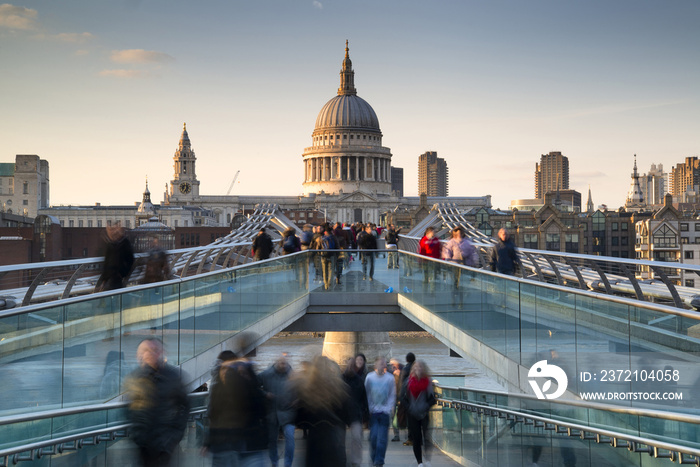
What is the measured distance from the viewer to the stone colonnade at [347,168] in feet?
543

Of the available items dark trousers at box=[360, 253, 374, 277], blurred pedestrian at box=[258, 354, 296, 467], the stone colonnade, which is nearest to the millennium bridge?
blurred pedestrian at box=[258, 354, 296, 467]

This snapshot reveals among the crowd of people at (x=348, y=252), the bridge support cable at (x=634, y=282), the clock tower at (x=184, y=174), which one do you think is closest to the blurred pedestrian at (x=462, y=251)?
the crowd of people at (x=348, y=252)

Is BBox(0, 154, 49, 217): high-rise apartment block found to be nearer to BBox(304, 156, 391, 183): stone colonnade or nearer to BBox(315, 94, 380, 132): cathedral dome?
BBox(304, 156, 391, 183): stone colonnade

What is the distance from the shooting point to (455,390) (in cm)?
1338

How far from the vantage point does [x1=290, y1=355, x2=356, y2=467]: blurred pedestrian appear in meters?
6.32

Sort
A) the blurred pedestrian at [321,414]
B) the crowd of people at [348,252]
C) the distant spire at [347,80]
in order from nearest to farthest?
the blurred pedestrian at [321,414]
the crowd of people at [348,252]
the distant spire at [347,80]

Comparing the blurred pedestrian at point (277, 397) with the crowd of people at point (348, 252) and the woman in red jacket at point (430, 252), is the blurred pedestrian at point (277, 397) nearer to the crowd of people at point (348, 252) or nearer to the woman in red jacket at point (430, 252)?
the crowd of people at point (348, 252)

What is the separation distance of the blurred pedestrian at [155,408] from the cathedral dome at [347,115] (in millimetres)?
161111

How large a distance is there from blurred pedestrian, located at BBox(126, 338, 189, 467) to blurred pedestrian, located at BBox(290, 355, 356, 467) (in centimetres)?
88

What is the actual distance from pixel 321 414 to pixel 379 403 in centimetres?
312

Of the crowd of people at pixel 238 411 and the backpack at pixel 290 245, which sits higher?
the backpack at pixel 290 245

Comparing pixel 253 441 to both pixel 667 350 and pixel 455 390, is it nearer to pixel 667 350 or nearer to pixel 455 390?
pixel 667 350

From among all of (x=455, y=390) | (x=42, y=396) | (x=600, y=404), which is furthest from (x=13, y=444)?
(x=455, y=390)

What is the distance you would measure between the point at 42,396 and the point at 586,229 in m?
110
